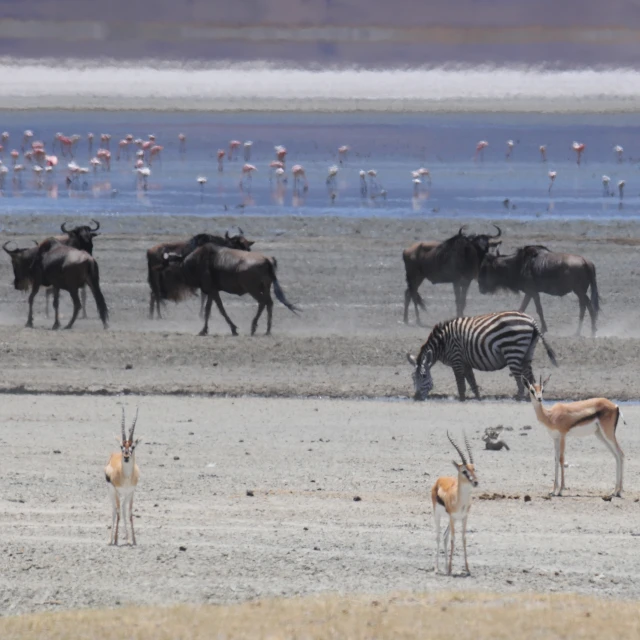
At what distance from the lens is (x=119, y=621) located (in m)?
7.98

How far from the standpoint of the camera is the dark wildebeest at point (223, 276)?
72.1 feet

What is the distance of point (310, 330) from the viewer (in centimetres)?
2206

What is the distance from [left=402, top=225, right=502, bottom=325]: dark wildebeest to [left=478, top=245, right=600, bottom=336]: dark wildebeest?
208mm

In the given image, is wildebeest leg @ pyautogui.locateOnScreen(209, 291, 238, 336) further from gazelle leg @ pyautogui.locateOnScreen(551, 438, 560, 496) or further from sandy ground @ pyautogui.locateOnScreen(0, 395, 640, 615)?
gazelle leg @ pyautogui.locateOnScreen(551, 438, 560, 496)

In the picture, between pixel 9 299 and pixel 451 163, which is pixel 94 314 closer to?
pixel 9 299

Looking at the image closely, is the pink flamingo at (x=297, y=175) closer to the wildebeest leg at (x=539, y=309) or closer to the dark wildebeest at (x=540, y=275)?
the dark wildebeest at (x=540, y=275)

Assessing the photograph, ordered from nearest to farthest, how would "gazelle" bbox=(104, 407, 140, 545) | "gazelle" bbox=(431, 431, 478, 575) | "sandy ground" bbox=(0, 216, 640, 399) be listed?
"gazelle" bbox=(431, 431, 478, 575) → "gazelle" bbox=(104, 407, 140, 545) → "sandy ground" bbox=(0, 216, 640, 399)

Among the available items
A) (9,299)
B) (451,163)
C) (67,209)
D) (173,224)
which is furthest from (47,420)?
(451,163)

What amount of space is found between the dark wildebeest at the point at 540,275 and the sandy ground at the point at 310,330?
42cm

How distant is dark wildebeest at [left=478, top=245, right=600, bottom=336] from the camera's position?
883 inches

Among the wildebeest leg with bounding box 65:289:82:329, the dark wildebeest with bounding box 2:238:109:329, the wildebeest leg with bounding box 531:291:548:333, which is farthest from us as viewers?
the wildebeest leg with bounding box 531:291:548:333

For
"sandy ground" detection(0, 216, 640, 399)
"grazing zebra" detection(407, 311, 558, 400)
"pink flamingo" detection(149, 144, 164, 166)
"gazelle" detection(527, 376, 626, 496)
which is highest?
"pink flamingo" detection(149, 144, 164, 166)

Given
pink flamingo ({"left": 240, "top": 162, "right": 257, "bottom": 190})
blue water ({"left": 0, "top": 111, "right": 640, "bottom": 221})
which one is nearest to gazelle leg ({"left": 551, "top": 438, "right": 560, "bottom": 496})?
Answer: blue water ({"left": 0, "top": 111, "right": 640, "bottom": 221})

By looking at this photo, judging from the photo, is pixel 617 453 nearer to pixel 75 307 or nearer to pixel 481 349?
pixel 481 349
